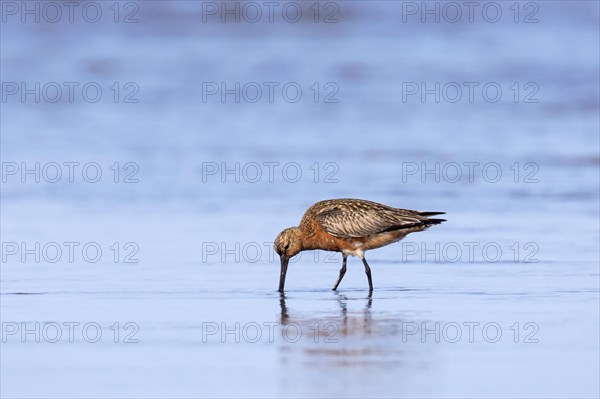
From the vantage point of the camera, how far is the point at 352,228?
36.4ft

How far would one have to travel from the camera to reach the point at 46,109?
21.0 m

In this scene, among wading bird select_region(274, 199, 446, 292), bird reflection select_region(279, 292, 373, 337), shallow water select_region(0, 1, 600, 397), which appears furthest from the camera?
wading bird select_region(274, 199, 446, 292)

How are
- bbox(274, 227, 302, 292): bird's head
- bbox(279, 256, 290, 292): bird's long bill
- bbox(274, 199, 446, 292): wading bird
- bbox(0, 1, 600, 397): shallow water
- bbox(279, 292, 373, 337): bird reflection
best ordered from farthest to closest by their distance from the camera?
bbox(274, 199, 446, 292): wading bird
bbox(274, 227, 302, 292): bird's head
bbox(279, 256, 290, 292): bird's long bill
bbox(279, 292, 373, 337): bird reflection
bbox(0, 1, 600, 397): shallow water

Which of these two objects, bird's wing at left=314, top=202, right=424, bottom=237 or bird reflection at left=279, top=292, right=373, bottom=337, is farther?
bird's wing at left=314, top=202, right=424, bottom=237

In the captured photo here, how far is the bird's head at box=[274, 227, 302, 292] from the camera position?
1078cm

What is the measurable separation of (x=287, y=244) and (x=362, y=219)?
0.66 meters

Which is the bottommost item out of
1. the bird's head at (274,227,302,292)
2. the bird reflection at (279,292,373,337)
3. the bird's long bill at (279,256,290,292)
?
the bird reflection at (279,292,373,337)

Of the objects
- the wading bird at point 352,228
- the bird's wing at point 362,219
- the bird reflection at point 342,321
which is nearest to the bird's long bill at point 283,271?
the wading bird at point 352,228

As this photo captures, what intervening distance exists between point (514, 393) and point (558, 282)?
11.1 ft

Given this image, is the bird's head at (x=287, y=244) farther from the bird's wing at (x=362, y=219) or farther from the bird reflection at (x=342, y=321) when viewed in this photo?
the bird reflection at (x=342, y=321)

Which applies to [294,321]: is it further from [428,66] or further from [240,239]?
[428,66]

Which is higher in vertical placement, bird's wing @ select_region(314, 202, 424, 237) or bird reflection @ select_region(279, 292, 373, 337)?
bird's wing @ select_region(314, 202, 424, 237)

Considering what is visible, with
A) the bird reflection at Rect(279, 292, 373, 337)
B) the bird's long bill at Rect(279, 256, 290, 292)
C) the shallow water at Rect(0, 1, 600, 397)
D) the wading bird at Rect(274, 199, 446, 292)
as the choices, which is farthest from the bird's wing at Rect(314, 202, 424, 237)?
the bird reflection at Rect(279, 292, 373, 337)

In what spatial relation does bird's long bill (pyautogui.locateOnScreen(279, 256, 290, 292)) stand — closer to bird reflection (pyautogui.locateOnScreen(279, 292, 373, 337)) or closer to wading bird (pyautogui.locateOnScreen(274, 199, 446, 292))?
wading bird (pyautogui.locateOnScreen(274, 199, 446, 292))
